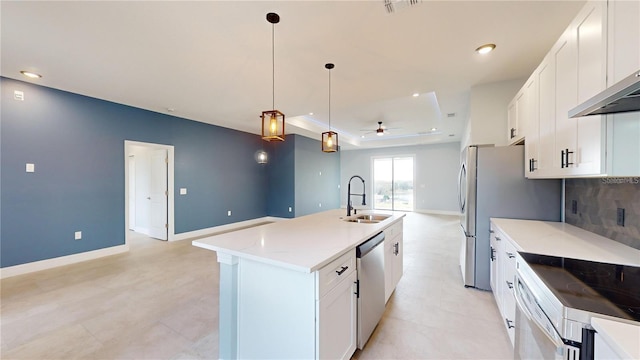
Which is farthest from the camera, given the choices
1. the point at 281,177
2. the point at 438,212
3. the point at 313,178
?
the point at 438,212

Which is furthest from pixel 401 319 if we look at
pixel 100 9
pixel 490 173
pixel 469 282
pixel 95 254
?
pixel 95 254

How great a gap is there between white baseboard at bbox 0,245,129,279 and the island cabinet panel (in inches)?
157

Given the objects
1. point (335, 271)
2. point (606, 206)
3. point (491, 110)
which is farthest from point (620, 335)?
point (491, 110)

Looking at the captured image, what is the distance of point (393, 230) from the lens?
8.48ft

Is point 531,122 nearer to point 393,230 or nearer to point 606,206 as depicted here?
point 606,206

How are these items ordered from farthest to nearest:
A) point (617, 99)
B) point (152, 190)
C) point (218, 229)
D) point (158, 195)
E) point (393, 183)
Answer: point (393, 183), point (218, 229), point (152, 190), point (158, 195), point (617, 99)

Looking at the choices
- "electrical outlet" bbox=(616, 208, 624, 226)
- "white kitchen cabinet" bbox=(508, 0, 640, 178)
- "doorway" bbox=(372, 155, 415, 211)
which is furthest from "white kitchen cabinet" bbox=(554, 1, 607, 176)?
"doorway" bbox=(372, 155, 415, 211)

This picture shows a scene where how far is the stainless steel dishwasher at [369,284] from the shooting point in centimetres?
174

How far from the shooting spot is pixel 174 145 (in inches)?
202

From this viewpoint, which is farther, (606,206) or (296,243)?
(606,206)

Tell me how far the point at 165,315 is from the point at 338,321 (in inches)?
73.3

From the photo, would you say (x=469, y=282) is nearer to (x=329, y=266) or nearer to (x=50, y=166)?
(x=329, y=266)

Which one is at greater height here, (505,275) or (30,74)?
(30,74)

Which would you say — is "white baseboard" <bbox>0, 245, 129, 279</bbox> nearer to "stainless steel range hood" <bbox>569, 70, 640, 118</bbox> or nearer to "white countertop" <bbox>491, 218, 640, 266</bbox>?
"white countertop" <bbox>491, 218, 640, 266</bbox>
